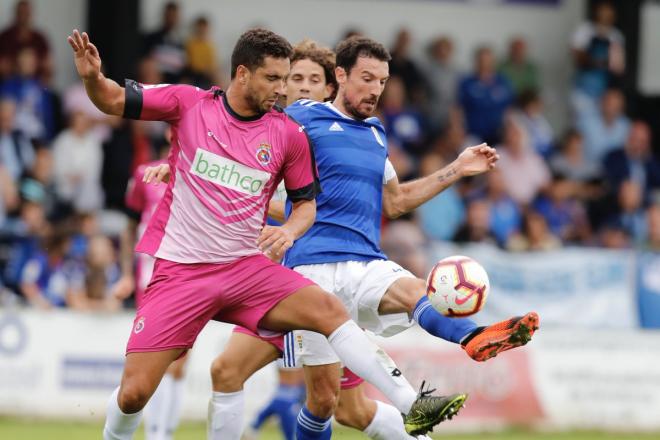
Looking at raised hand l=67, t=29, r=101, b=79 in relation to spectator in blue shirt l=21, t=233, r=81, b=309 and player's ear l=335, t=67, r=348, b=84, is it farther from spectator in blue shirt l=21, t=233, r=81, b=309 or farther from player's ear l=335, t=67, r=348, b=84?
spectator in blue shirt l=21, t=233, r=81, b=309

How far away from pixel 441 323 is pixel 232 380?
4.64 feet

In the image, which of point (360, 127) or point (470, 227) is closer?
point (360, 127)

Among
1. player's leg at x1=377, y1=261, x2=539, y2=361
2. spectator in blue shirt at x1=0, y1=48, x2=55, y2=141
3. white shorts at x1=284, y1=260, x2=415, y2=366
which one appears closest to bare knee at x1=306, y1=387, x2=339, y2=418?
white shorts at x1=284, y1=260, x2=415, y2=366

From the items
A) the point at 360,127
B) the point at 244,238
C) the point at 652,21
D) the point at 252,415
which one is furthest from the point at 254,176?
the point at 652,21

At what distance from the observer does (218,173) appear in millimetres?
7258

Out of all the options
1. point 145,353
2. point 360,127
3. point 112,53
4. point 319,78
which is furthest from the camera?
point 112,53

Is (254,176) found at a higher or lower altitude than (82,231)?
higher

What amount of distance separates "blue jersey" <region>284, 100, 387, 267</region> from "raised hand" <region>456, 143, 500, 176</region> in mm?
530

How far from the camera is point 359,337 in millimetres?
7152

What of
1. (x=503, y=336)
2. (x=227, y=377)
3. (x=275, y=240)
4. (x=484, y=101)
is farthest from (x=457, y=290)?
(x=484, y=101)

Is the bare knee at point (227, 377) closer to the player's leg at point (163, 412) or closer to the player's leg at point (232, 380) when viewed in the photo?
the player's leg at point (232, 380)

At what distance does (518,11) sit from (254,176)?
38.5 ft

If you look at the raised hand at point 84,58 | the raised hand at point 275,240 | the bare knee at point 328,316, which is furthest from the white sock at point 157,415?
the raised hand at point 84,58

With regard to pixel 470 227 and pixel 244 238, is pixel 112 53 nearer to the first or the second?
pixel 470 227
